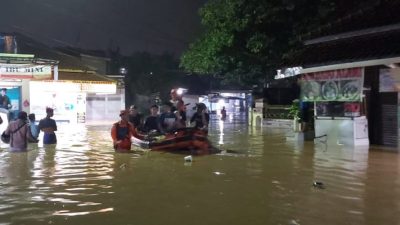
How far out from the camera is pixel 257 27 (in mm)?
21906

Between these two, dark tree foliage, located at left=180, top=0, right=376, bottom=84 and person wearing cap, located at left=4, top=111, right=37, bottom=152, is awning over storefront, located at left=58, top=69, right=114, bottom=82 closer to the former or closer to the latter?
dark tree foliage, located at left=180, top=0, right=376, bottom=84

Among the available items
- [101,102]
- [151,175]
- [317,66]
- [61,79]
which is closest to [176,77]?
[101,102]

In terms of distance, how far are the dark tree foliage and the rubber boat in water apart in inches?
277

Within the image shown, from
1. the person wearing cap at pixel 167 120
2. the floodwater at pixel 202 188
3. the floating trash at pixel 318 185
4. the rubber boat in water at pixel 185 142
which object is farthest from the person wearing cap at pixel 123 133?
the floating trash at pixel 318 185

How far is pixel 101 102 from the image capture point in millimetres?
40906

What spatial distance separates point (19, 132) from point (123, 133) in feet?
10.1

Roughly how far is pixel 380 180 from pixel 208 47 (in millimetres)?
14354

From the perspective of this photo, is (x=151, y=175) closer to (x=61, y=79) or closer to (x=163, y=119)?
(x=163, y=119)

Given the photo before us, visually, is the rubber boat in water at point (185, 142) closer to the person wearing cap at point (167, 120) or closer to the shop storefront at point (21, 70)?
the person wearing cap at point (167, 120)

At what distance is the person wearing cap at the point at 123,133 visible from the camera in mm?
14391

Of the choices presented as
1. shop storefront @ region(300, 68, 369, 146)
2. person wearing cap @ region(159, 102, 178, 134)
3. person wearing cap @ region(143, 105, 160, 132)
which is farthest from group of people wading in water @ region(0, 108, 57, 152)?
shop storefront @ region(300, 68, 369, 146)

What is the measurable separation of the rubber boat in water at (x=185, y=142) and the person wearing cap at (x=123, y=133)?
0.93 metres

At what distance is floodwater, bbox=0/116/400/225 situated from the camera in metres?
7.15

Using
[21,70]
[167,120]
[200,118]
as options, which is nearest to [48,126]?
[167,120]
